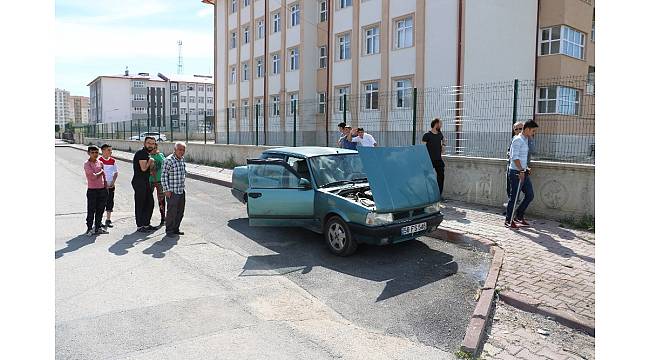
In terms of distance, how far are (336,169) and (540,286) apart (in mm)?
3542

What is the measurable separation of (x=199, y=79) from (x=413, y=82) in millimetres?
76862

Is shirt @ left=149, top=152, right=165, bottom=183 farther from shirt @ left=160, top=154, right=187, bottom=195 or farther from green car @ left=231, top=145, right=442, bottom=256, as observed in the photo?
green car @ left=231, top=145, right=442, bottom=256

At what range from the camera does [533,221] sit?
845 cm

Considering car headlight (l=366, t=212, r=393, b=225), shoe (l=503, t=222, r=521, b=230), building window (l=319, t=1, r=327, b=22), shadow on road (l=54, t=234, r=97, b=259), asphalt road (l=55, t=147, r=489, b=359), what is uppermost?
building window (l=319, t=1, r=327, b=22)

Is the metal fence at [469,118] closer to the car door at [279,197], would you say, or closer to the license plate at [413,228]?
the license plate at [413,228]

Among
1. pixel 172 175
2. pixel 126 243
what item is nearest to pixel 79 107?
pixel 172 175

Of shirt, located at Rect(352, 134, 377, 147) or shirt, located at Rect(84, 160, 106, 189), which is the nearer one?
shirt, located at Rect(84, 160, 106, 189)

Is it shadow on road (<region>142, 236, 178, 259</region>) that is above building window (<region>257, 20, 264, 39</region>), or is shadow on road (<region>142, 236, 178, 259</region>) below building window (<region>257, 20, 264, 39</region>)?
below

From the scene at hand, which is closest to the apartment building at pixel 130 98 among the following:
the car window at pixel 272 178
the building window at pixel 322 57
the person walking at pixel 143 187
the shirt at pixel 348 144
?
the building window at pixel 322 57

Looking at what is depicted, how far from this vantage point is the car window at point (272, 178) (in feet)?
24.3

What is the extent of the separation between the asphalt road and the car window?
922 millimetres

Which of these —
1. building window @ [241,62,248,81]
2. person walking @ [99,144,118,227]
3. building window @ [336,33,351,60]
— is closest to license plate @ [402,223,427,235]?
person walking @ [99,144,118,227]

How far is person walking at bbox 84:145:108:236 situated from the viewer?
7.83 metres

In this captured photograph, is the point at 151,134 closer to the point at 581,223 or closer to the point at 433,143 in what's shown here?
the point at 433,143
